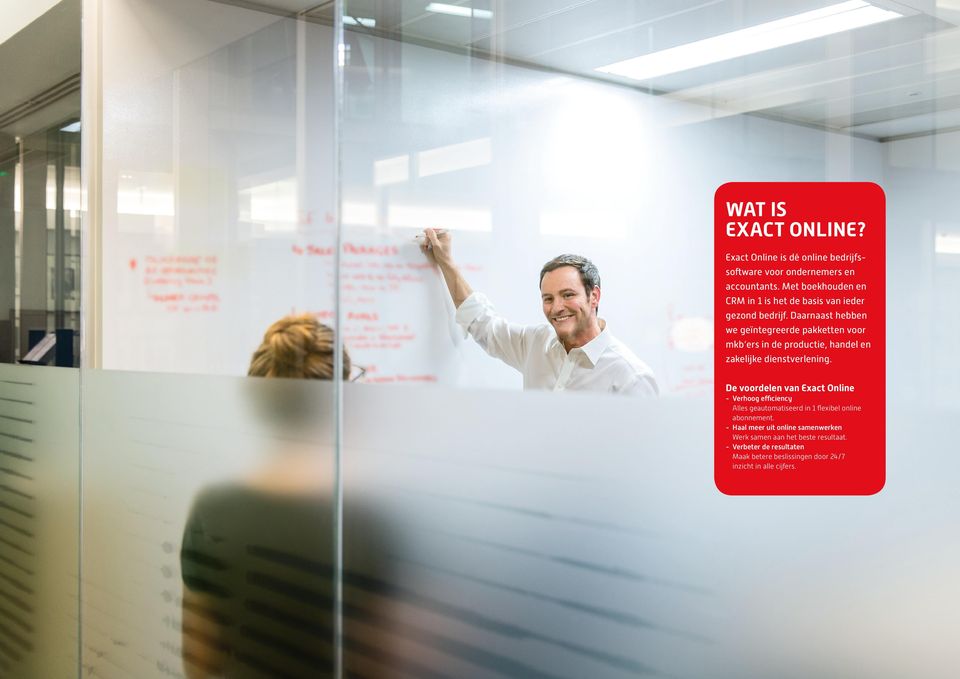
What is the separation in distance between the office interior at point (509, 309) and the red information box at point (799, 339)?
0.8 inches

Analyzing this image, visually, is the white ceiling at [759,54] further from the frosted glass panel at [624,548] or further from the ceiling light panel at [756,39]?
the frosted glass panel at [624,548]

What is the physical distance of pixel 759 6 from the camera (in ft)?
3.95

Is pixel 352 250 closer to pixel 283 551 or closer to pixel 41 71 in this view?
pixel 283 551

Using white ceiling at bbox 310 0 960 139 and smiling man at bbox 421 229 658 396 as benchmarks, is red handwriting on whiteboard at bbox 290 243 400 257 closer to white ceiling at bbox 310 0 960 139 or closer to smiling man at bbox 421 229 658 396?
smiling man at bbox 421 229 658 396

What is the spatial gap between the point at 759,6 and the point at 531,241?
16.2 inches

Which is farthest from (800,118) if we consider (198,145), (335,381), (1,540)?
(1,540)

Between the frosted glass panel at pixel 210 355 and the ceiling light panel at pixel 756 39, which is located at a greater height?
the ceiling light panel at pixel 756 39

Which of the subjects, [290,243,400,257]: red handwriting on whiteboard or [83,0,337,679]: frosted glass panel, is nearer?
[290,243,400,257]: red handwriting on whiteboard

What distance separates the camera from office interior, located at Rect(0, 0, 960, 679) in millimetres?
1157

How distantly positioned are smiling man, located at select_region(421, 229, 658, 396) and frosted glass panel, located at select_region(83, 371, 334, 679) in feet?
1.24


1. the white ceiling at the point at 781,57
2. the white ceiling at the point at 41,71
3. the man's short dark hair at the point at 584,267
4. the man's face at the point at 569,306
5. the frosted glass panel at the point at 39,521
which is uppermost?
the white ceiling at the point at 41,71

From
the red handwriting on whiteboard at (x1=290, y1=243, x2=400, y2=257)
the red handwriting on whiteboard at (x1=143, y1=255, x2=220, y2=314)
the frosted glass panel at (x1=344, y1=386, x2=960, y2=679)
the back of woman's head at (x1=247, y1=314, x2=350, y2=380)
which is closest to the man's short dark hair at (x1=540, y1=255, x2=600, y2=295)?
the frosted glass panel at (x1=344, y1=386, x2=960, y2=679)

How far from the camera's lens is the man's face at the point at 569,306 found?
131 centimetres

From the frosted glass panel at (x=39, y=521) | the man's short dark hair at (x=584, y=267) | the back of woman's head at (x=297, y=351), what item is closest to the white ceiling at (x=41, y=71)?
the frosted glass panel at (x=39, y=521)
